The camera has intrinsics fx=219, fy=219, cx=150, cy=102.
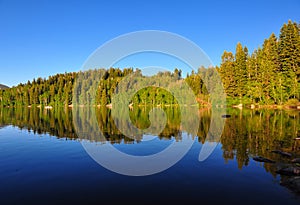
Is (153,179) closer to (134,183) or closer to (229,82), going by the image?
(134,183)

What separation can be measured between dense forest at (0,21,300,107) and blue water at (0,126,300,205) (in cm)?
5839

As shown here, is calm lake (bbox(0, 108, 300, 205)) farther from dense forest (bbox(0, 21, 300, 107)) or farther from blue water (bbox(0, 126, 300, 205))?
dense forest (bbox(0, 21, 300, 107))

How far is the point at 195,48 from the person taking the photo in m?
22.5

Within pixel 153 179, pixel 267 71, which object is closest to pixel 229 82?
pixel 267 71

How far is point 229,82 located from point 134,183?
82.2m

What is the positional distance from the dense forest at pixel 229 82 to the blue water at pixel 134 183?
58.4 m

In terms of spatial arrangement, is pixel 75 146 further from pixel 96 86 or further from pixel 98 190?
pixel 96 86

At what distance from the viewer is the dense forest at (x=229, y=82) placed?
62219 mm

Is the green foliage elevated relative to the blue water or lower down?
elevated

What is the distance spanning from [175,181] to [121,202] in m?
3.25

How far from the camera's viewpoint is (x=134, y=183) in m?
10.8

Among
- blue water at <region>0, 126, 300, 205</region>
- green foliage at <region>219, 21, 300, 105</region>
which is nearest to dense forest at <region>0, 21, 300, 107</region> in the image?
green foliage at <region>219, 21, 300, 105</region>

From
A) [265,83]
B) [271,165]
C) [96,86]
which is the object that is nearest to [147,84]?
[96,86]

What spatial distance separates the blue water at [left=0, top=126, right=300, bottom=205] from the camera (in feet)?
29.2
